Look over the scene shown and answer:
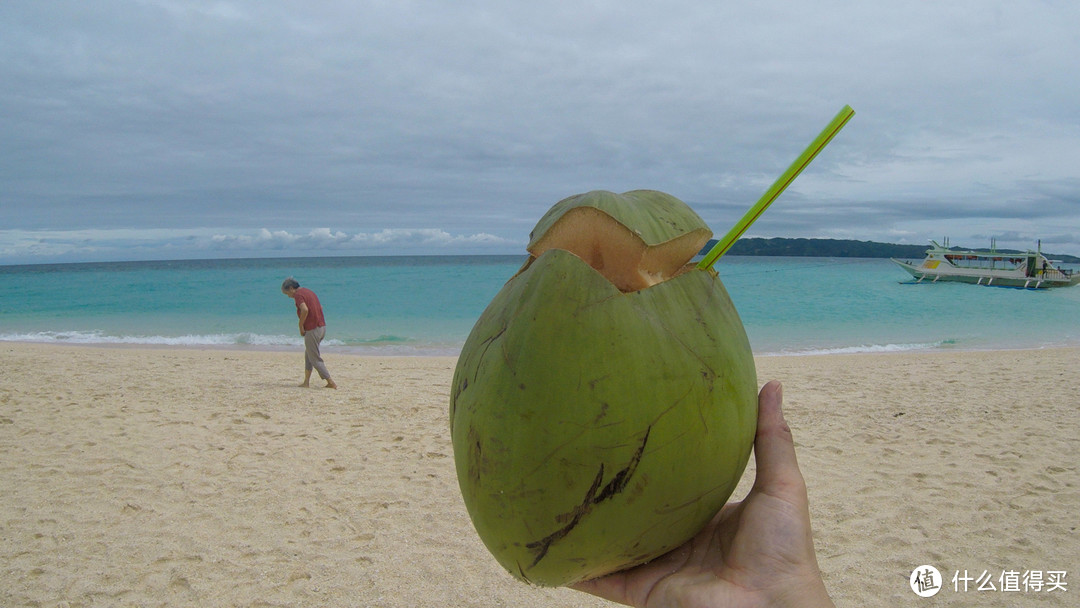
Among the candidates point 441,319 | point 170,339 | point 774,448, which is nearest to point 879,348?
point 441,319

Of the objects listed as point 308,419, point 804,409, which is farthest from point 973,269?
point 308,419

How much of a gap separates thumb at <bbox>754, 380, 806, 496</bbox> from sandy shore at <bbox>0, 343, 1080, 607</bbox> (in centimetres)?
279

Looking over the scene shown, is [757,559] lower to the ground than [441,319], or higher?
higher

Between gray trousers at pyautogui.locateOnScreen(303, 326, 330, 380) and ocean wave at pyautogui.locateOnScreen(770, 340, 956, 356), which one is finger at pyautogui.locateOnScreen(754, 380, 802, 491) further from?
ocean wave at pyautogui.locateOnScreen(770, 340, 956, 356)

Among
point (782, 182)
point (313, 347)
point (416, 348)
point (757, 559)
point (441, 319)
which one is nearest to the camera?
point (782, 182)

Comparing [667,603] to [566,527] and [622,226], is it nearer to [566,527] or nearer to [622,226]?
[566,527]

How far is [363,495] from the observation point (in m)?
5.56

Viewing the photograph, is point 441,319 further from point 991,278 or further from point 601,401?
point 991,278

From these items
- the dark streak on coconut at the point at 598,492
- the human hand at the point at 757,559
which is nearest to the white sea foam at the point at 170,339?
the human hand at the point at 757,559

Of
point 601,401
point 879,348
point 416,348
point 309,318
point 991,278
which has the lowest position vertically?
point 416,348

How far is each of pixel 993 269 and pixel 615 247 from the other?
146ft

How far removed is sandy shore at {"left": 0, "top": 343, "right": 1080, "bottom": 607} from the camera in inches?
165

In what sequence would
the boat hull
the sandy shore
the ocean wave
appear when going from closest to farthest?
the sandy shore, the ocean wave, the boat hull

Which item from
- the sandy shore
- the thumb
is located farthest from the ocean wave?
the thumb
